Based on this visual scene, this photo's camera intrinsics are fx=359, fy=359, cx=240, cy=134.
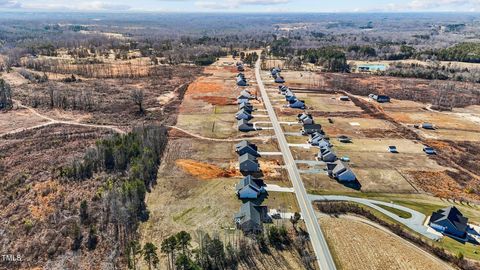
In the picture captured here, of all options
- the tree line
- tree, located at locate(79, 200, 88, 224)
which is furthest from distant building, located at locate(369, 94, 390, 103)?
tree, located at locate(79, 200, 88, 224)

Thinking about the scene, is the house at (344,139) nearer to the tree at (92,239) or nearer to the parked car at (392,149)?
the parked car at (392,149)

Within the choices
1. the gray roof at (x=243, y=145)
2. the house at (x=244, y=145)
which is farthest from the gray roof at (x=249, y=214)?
the house at (x=244, y=145)

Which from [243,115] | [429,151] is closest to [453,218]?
[429,151]

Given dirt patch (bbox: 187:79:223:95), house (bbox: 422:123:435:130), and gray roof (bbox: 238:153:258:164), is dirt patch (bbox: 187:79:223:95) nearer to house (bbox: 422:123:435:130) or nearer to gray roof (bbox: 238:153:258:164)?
gray roof (bbox: 238:153:258:164)

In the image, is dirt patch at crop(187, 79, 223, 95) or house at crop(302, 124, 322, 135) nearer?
house at crop(302, 124, 322, 135)

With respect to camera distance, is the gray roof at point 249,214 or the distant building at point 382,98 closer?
the gray roof at point 249,214

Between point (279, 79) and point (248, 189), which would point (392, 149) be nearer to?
point (248, 189)
